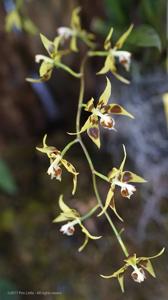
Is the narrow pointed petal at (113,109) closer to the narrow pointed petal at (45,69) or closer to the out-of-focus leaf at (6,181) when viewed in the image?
the narrow pointed petal at (45,69)

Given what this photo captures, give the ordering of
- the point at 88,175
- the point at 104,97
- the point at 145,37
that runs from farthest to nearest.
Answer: the point at 88,175 < the point at 145,37 < the point at 104,97

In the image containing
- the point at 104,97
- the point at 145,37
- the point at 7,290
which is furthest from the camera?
the point at 7,290

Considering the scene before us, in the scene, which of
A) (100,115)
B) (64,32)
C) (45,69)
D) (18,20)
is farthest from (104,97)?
(18,20)

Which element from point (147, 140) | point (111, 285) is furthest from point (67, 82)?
point (111, 285)

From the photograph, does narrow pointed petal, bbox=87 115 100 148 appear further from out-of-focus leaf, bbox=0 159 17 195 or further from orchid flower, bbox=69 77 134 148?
out-of-focus leaf, bbox=0 159 17 195

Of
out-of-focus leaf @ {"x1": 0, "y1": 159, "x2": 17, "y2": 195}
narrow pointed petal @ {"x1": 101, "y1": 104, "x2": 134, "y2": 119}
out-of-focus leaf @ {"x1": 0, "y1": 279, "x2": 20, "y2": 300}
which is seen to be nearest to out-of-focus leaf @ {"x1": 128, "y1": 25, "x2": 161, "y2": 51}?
narrow pointed petal @ {"x1": 101, "y1": 104, "x2": 134, "y2": 119}

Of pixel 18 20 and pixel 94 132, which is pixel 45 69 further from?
pixel 18 20

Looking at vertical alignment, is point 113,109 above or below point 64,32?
below

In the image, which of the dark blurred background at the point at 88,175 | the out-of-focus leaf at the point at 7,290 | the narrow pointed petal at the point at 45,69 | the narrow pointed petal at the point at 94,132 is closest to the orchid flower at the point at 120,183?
the narrow pointed petal at the point at 94,132
